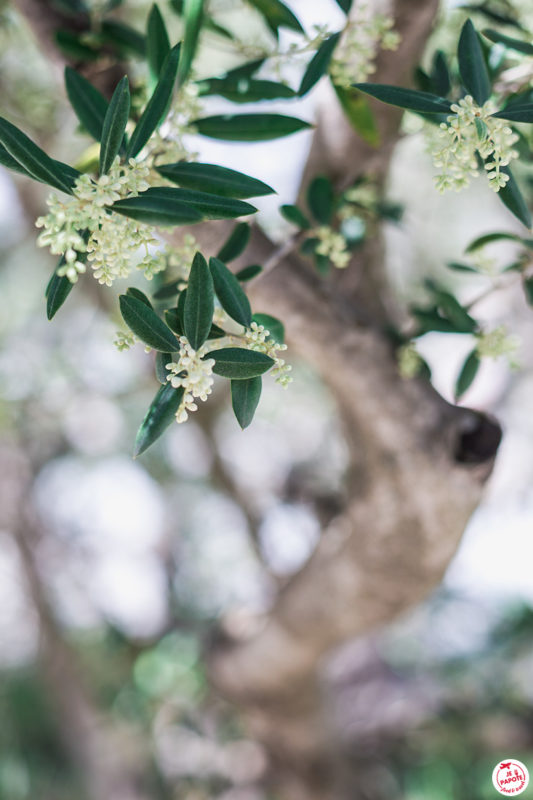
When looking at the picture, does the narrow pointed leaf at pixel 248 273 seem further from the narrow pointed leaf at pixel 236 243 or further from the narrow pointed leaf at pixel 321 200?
the narrow pointed leaf at pixel 321 200

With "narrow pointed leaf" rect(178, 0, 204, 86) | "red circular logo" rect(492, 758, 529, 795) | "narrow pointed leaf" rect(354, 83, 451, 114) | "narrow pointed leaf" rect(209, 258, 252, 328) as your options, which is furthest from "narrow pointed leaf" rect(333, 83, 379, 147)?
"red circular logo" rect(492, 758, 529, 795)

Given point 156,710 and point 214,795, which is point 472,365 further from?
point 214,795

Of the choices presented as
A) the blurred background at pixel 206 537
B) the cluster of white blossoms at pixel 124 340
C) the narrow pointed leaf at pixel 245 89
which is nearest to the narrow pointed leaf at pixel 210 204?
the cluster of white blossoms at pixel 124 340

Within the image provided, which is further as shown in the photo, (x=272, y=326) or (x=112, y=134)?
(x=272, y=326)

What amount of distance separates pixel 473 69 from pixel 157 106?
33 centimetres

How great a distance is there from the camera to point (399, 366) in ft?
4.42

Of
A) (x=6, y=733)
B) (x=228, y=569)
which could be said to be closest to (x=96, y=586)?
(x=228, y=569)

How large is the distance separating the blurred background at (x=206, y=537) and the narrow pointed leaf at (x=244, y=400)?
150 centimetres

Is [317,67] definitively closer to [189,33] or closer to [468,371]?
[189,33]

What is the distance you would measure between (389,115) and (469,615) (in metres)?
3.87

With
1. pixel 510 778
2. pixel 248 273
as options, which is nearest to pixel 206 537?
pixel 510 778

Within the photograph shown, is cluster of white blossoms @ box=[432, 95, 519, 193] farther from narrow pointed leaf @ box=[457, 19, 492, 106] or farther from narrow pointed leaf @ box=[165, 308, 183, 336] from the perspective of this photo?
narrow pointed leaf @ box=[165, 308, 183, 336]

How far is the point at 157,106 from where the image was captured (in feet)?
2.10

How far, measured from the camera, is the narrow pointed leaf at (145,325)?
1.93 feet
